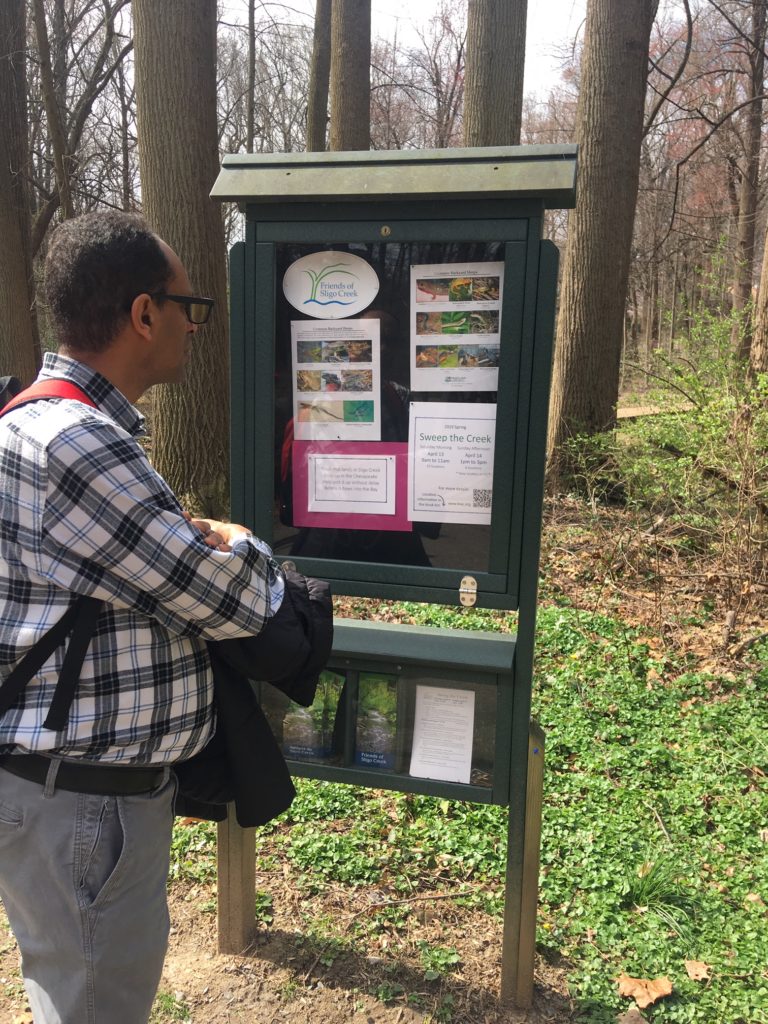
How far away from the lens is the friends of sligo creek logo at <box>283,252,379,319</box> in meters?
2.11

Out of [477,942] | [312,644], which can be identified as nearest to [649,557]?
[477,942]

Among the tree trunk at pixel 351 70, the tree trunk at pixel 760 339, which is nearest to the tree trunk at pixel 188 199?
the tree trunk at pixel 351 70

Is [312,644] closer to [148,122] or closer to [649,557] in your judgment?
[649,557]

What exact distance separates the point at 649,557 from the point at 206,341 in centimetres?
374

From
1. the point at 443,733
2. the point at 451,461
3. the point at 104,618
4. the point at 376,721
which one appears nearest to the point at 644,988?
the point at 443,733

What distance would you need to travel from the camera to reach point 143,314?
5.11 ft

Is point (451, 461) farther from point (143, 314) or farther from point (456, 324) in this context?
point (143, 314)

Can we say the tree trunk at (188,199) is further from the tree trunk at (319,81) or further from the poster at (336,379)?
the tree trunk at (319,81)

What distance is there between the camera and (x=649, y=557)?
552 centimetres

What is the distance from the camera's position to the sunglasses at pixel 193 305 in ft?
5.21

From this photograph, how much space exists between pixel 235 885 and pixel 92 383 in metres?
1.76

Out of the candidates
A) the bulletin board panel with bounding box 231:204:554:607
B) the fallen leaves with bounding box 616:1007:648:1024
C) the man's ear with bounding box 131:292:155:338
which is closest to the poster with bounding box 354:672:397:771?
the bulletin board panel with bounding box 231:204:554:607

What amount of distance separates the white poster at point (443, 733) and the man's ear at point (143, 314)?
1.27m

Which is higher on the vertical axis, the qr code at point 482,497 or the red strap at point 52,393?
the red strap at point 52,393
